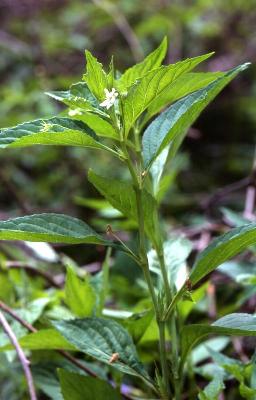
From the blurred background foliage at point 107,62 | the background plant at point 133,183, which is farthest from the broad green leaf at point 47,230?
the blurred background foliage at point 107,62

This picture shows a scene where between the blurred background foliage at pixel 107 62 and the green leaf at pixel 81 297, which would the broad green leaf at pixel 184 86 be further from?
the blurred background foliage at pixel 107 62

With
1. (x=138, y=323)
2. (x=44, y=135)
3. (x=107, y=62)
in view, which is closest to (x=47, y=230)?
(x=44, y=135)

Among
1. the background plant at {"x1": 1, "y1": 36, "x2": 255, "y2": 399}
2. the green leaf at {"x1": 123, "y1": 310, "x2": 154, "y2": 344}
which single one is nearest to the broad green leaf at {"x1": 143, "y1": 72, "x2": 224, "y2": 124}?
the background plant at {"x1": 1, "y1": 36, "x2": 255, "y2": 399}

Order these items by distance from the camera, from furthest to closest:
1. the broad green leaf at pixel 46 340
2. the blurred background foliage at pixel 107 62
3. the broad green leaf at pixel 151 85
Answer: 1. the blurred background foliage at pixel 107 62
2. the broad green leaf at pixel 46 340
3. the broad green leaf at pixel 151 85

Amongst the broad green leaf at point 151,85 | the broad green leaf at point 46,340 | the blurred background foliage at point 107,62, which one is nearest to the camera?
the broad green leaf at point 151,85

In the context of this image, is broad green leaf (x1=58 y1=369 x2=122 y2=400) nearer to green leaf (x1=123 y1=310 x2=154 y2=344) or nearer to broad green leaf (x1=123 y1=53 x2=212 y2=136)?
green leaf (x1=123 y1=310 x2=154 y2=344)

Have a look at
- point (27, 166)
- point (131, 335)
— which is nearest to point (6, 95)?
point (27, 166)

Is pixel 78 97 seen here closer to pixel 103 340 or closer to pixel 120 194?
pixel 120 194
